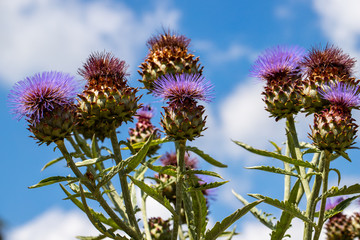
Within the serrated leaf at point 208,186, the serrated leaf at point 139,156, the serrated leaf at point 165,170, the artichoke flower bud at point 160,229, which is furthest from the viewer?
the artichoke flower bud at point 160,229

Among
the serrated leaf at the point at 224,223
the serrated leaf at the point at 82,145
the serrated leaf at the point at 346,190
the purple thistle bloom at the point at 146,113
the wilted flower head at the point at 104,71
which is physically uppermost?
the purple thistle bloom at the point at 146,113

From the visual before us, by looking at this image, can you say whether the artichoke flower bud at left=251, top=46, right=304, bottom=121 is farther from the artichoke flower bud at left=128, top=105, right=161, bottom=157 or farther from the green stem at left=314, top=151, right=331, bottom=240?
the artichoke flower bud at left=128, top=105, right=161, bottom=157

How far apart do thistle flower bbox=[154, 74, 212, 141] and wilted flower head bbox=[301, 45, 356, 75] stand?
2.58 feet

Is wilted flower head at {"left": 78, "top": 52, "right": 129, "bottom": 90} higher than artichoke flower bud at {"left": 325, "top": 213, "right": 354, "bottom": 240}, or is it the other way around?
wilted flower head at {"left": 78, "top": 52, "right": 129, "bottom": 90}

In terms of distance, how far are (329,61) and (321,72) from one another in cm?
13

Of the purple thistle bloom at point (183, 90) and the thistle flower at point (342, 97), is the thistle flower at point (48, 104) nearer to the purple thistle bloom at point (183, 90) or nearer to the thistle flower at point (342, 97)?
the purple thistle bloom at point (183, 90)

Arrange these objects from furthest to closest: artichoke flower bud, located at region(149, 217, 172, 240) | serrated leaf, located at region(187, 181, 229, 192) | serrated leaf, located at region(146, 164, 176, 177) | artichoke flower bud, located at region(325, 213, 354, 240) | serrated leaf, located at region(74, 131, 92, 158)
Result: 1. artichoke flower bud, located at region(325, 213, 354, 240)
2. artichoke flower bud, located at region(149, 217, 172, 240)
3. serrated leaf, located at region(74, 131, 92, 158)
4. serrated leaf, located at region(146, 164, 176, 177)
5. serrated leaf, located at region(187, 181, 229, 192)

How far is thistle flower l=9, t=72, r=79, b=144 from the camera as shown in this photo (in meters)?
2.56

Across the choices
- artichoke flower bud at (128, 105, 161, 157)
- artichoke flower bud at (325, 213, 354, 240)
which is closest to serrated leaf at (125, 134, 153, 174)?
artichoke flower bud at (128, 105, 161, 157)

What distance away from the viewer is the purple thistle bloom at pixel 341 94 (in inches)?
107

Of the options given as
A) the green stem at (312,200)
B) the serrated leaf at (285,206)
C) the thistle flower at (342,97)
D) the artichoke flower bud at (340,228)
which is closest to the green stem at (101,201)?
the serrated leaf at (285,206)

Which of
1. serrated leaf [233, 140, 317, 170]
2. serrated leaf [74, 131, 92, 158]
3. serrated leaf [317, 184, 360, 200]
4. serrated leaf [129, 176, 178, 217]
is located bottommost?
serrated leaf [317, 184, 360, 200]

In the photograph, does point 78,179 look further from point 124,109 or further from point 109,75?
point 109,75

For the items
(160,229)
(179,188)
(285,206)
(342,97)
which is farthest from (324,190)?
(160,229)
